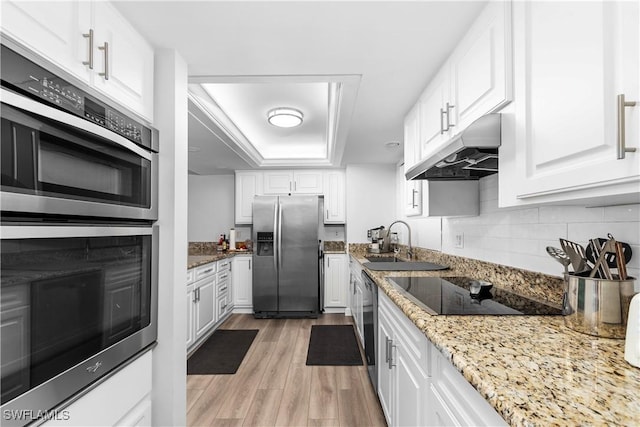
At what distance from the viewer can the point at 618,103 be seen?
731 mm

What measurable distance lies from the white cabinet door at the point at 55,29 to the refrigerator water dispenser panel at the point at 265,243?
3576 millimetres

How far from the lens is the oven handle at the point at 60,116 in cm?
84

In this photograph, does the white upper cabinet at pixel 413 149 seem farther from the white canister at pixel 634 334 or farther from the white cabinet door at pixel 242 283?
the white cabinet door at pixel 242 283

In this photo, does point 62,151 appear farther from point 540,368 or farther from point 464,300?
point 464,300

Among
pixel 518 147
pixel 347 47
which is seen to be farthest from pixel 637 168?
pixel 347 47

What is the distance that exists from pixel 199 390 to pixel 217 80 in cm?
222

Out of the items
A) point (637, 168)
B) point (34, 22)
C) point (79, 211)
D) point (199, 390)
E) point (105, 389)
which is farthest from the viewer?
point (199, 390)

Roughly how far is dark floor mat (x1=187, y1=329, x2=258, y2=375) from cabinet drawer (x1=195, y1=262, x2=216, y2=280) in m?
0.72

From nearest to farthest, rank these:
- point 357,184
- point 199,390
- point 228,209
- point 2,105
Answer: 1. point 2,105
2. point 199,390
3. point 357,184
4. point 228,209

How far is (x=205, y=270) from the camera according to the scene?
3.66 meters

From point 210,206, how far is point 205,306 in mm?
2108

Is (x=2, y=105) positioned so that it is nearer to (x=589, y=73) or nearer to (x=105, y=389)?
(x=105, y=389)

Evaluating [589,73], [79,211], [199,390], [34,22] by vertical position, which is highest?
[34,22]

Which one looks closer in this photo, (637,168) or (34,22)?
(637,168)
